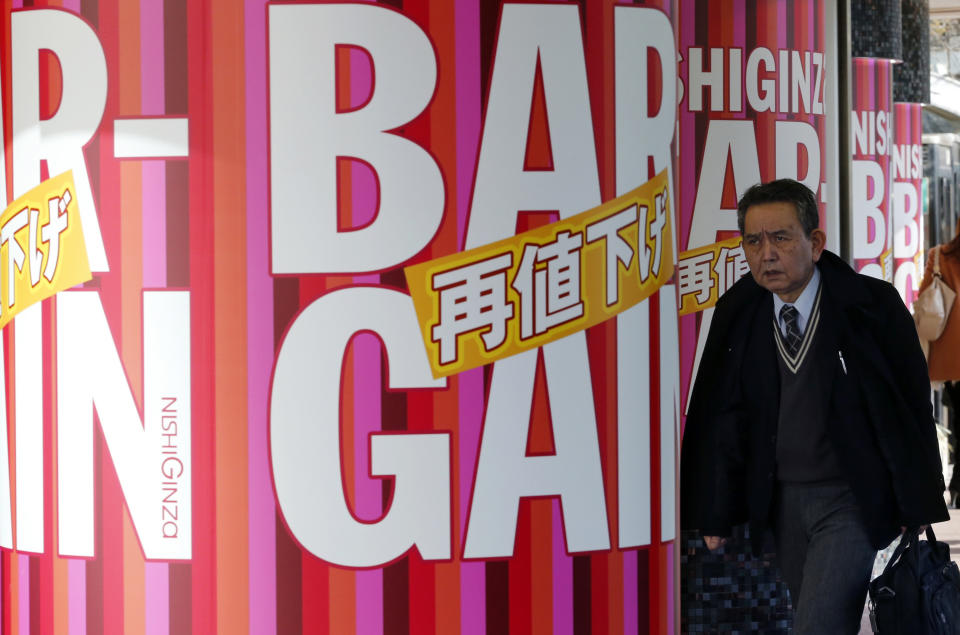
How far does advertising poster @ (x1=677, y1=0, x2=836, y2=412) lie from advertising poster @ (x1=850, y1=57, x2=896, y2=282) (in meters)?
2.69

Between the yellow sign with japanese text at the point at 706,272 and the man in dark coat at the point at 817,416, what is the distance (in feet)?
5.60

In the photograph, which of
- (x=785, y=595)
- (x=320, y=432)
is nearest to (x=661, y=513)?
(x=320, y=432)

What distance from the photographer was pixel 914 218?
454 inches

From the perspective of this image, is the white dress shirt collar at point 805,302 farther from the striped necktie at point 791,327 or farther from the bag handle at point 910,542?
the bag handle at point 910,542

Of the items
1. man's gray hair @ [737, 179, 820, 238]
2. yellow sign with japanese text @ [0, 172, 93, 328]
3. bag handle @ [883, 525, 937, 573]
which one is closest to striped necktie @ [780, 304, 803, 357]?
man's gray hair @ [737, 179, 820, 238]

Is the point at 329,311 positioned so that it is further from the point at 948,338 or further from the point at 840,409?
the point at 948,338

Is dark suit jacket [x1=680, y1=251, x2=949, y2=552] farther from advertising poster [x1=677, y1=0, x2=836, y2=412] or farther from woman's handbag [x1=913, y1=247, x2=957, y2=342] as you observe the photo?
woman's handbag [x1=913, y1=247, x2=957, y2=342]

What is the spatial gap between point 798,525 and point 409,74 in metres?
1.47

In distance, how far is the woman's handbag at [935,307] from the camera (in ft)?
26.1

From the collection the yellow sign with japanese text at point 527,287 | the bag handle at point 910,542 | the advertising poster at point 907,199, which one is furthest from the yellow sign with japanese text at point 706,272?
the advertising poster at point 907,199

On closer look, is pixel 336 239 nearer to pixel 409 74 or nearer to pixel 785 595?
pixel 409 74

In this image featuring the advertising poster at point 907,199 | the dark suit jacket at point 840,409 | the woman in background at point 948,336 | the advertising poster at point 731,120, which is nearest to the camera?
the dark suit jacket at point 840,409

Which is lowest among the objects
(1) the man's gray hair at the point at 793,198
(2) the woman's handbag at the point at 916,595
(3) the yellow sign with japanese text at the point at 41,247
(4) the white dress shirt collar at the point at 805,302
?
(2) the woman's handbag at the point at 916,595

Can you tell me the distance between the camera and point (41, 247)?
3.23m
